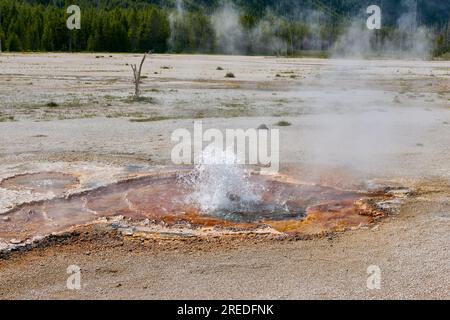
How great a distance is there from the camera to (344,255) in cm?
727

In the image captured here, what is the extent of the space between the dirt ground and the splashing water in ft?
3.77

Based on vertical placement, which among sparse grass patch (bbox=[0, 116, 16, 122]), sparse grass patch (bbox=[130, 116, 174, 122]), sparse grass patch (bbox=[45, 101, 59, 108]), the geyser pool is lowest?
the geyser pool

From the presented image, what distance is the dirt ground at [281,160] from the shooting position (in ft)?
21.2

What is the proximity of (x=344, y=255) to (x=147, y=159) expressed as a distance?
6.18 meters

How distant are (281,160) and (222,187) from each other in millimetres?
2760

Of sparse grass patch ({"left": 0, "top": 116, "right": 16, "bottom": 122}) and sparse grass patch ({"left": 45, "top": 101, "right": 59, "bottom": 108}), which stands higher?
sparse grass patch ({"left": 45, "top": 101, "right": 59, "bottom": 108})

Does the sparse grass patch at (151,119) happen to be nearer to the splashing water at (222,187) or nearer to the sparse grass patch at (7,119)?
the sparse grass patch at (7,119)

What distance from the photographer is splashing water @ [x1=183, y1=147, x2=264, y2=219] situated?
926cm

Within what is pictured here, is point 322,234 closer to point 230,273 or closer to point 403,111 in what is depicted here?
point 230,273

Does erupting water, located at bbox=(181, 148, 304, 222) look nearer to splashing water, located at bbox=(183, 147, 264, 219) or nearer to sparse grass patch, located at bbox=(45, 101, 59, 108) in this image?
splashing water, located at bbox=(183, 147, 264, 219)

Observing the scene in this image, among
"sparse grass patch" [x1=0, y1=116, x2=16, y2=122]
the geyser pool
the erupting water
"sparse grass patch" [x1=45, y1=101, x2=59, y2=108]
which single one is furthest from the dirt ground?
the erupting water

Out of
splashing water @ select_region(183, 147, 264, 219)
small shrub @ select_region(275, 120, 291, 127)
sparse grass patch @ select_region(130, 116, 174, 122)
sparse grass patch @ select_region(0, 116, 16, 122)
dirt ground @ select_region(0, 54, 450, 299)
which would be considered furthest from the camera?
sparse grass patch @ select_region(130, 116, 174, 122)

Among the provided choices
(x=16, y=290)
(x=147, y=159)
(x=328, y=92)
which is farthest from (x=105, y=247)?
(x=328, y=92)
